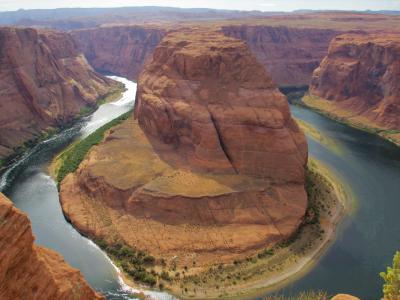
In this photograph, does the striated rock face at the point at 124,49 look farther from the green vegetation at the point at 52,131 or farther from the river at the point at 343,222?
the river at the point at 343,222

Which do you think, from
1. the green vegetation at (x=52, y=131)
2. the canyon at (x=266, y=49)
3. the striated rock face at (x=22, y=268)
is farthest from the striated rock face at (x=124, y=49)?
the striated rock face at (x=22, y=268)

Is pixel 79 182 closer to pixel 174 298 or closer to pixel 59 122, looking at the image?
pixel 174 298

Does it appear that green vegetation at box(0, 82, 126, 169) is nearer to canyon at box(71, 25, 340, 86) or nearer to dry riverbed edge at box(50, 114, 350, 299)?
A: canyon at box(71, 25, 340, 86)

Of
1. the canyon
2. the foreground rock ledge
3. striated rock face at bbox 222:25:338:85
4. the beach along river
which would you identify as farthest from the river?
the canyon

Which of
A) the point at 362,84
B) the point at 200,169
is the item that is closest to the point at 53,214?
the point at 200,169

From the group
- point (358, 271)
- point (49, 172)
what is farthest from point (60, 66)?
point (358, 271)

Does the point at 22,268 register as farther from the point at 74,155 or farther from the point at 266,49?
the point at 266,49
